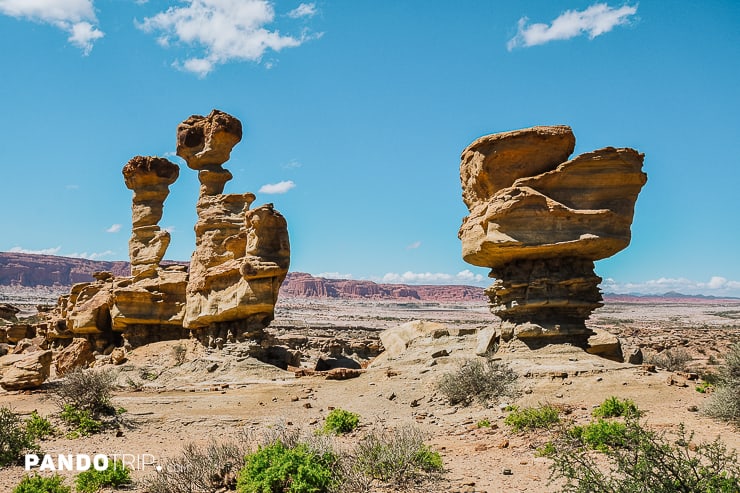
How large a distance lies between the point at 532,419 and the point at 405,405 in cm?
487

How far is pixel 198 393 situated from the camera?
17266 millimetres

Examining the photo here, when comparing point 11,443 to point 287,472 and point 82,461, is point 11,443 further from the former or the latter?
point 287,472

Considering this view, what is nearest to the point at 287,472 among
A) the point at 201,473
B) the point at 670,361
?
the point at 201,473

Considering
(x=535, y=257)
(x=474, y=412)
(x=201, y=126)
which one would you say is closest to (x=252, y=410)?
(x=474, y=412)

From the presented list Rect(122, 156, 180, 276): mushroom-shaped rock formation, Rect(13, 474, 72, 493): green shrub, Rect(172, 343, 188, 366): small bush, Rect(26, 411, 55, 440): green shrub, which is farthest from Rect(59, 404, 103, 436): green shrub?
Rect(122, 156, 180, 276): mushroom-shaped rock formation

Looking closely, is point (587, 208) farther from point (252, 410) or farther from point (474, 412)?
point (252, 410)

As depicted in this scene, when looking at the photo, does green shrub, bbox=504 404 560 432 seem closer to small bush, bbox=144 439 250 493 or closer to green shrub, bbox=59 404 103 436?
small bush, bbox=144 439 250 493

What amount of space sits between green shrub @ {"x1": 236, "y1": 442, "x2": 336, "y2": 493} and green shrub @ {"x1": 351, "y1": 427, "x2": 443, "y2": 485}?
500 mm

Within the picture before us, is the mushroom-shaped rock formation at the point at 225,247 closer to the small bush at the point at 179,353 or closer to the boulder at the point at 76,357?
the small bush at the point at 179,353

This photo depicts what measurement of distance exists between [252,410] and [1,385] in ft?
29.5

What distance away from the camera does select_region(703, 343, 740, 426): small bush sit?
30.8ft

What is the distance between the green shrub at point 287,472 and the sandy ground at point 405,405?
1.54 m

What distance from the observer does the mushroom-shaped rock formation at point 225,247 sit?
21125 mm

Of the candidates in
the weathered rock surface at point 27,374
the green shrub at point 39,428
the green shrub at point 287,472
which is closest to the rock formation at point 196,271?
the weathered rock surface at point 27,374
